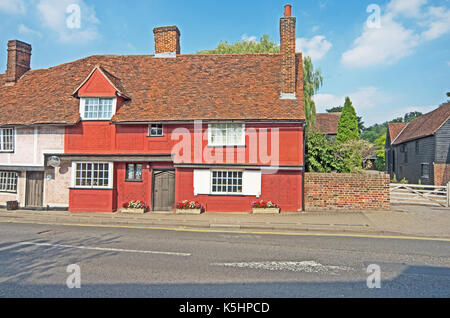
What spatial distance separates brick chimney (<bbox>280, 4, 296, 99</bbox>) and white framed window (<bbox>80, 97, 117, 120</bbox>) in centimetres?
927

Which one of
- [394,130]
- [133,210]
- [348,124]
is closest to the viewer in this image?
[133,210]

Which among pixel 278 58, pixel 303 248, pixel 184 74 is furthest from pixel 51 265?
pixel 278 58

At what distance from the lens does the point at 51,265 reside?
7051 millimetres

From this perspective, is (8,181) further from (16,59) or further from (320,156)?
(320,156)

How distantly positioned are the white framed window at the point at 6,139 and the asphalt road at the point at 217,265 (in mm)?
9350

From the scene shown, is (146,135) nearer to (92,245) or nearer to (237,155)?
(237,155)

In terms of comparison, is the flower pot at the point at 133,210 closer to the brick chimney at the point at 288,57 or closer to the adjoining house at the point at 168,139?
the adjoining house at the point at 168,139

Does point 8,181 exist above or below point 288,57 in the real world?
below

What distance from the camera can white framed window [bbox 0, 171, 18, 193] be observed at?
18000 millimetres

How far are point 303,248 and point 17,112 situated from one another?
59.5 ft

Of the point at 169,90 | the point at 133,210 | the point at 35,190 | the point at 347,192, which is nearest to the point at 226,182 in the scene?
the point at 133,210

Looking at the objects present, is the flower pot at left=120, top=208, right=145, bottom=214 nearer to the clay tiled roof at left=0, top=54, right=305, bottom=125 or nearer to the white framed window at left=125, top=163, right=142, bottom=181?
the white framed window at left=125, top=163, right=142, bottom=181

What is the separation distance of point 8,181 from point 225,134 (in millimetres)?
13382

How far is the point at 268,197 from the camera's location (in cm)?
1544
